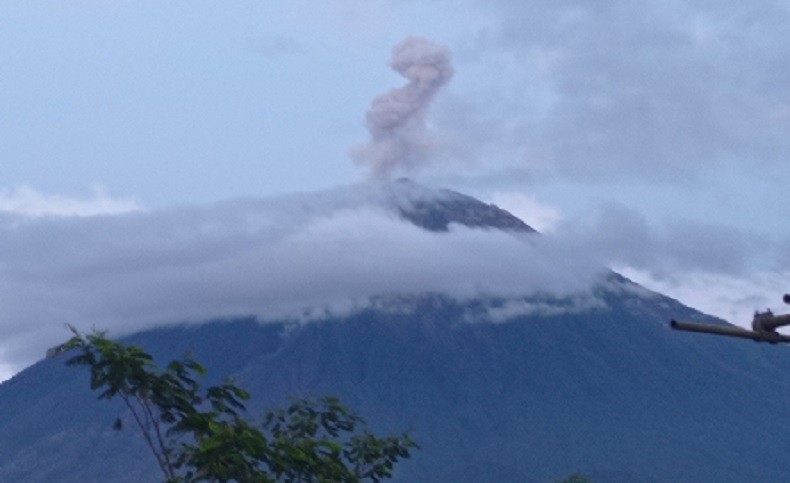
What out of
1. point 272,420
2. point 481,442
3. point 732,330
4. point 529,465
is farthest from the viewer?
point 481,442

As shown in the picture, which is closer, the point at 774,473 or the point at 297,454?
the point at 297,454

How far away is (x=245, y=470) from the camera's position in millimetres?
18844

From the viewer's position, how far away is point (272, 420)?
24.8 m

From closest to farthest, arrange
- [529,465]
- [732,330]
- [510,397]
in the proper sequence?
[732,330], [529,465], [510,397]

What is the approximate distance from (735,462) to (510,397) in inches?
1153

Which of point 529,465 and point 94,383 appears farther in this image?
point 529,465

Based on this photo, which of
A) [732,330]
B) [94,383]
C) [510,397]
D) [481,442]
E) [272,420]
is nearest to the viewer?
[732,330]

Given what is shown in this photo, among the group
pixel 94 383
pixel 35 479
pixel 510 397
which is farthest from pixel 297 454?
pixel 510 397

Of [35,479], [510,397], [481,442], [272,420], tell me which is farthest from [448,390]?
[272,420]

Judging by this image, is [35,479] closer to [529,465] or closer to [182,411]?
[529,465]

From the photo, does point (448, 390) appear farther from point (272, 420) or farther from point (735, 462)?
point (272, 420)

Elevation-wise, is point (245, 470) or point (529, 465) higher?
point (529, 465)

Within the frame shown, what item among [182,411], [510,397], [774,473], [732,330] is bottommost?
[732,330]

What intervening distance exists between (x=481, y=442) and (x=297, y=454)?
523 feet
